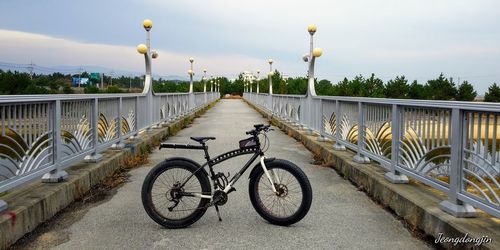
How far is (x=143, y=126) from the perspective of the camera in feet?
40.4

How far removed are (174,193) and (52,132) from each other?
6.16 feet

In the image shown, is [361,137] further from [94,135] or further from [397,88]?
[397,88]

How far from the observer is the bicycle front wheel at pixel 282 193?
473 centimetres

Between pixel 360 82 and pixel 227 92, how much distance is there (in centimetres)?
3929

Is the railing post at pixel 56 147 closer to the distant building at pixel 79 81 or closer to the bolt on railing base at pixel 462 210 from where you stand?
the bolt on railing base at pixel 462 210

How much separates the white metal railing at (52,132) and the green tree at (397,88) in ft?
349

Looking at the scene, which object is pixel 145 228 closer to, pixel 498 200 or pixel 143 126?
pixel 498 200

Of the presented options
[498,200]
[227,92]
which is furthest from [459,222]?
[227,92]

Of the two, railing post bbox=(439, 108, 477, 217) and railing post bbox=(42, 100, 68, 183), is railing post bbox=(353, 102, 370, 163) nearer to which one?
railing post bbox=(439, 108, 477, 217)

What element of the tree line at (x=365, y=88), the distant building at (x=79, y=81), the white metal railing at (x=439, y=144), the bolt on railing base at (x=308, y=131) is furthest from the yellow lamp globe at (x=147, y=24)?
the distant building at (x=79, y=81)

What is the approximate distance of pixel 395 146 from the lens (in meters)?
6.01

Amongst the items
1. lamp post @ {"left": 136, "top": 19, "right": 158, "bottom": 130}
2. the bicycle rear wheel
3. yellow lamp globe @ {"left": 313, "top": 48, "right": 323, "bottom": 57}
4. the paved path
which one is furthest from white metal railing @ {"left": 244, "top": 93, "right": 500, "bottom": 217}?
lamp post @ {"left": 136, "top": 19, "right": 158, "bottom": 130}

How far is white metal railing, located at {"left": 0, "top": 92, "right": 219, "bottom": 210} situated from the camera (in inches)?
181

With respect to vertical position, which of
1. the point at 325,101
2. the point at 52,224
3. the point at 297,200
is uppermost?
the point at 325,101
